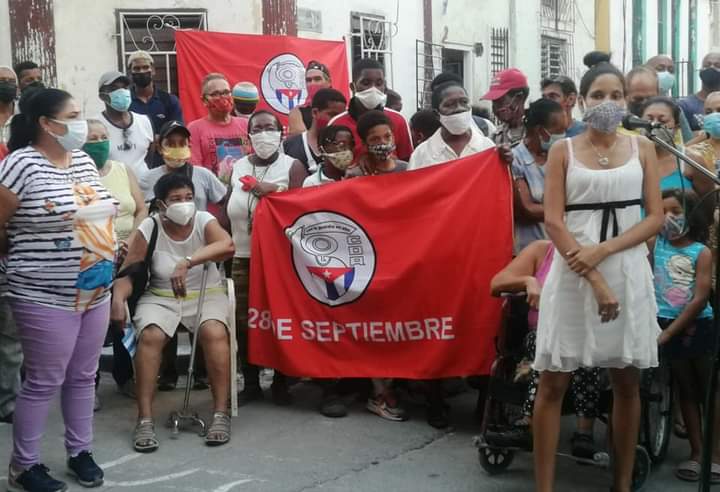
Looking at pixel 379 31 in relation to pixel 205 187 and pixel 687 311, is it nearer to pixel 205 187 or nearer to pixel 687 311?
pixel 205 187

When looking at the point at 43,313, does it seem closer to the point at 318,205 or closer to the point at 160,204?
the point at 160,204

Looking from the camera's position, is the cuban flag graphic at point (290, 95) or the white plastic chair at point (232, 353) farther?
the cuban flag graphic at point (290, 95)

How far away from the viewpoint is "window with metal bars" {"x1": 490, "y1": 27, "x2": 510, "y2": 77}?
1917cm

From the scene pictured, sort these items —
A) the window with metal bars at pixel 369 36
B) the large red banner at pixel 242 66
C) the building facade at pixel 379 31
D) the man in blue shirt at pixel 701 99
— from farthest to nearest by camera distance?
the window with metal bars at pixel 369 36
the building facade at pixel 379 31
the large red banner at pixel 242 66
the man in blue shirt at pixel 701 99

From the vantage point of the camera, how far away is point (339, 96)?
776 cm

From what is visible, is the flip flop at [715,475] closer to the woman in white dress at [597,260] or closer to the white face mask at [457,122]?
the woman in white dress at [597,260]

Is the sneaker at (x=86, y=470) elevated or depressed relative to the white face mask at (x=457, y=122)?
depressed

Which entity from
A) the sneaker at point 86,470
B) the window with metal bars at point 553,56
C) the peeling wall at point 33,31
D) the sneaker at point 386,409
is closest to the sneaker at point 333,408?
the sneaker at point 386,409

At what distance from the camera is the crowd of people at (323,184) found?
4691 millimetres

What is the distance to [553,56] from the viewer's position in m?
21.4

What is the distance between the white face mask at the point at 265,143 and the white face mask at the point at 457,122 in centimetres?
114

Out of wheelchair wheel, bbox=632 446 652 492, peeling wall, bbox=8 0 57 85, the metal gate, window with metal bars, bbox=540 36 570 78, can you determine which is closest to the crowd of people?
wheelchair wheel, bbox=632 446 652 492

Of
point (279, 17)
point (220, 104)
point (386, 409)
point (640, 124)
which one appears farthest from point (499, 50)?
point (640, 124)

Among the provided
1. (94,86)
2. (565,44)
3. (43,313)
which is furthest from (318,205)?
(565,44)
